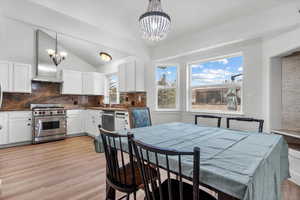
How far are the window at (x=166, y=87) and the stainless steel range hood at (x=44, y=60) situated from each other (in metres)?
3.07

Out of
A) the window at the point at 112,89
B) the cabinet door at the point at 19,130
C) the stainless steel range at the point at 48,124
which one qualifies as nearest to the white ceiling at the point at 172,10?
the window at the point at 112,89

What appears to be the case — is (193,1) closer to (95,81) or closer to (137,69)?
(137,69)

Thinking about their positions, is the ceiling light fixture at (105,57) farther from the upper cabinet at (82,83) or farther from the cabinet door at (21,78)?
the cabinet door at (21,78)

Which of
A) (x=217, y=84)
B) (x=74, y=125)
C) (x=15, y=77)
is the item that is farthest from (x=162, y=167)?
(x=15, y=77)

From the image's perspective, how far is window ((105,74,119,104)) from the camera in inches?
208

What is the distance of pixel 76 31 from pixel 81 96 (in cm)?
329

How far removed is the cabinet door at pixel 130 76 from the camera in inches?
161

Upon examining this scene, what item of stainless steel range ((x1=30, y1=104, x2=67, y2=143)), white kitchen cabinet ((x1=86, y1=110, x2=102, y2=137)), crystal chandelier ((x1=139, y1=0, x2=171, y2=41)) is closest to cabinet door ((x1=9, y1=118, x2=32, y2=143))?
stainless steel range ((x1=30, y1=104, x2=67, y2=143))

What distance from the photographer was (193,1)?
2273mm

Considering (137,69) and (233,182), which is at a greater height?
(137,69)

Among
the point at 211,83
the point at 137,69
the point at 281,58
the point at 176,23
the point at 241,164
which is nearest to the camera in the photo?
the point at 241,164

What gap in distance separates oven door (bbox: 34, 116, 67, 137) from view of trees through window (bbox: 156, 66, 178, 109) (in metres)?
2.83

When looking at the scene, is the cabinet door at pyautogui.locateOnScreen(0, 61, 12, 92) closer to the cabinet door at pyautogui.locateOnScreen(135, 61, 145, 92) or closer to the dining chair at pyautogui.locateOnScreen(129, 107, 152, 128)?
the cabinet door at pyautogui.locateOnScreen(135, 61, 145, 92)

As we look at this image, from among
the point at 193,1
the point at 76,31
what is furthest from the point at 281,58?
the point at 76,31
